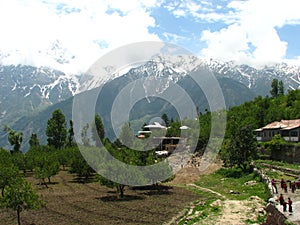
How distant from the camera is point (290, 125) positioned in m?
68.6

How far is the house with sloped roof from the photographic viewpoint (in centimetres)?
6512

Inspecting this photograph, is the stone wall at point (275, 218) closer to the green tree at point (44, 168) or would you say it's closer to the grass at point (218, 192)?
the grass at point (218, 192)

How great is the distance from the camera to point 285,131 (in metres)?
68.0

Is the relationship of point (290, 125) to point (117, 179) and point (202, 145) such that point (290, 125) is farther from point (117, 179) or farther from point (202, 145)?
point (117, 179)

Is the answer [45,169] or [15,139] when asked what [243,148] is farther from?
[15,139]

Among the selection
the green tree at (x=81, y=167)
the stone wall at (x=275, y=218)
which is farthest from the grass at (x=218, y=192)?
the green tree at (x=81, y=167)

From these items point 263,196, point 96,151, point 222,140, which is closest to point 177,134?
point 222,140

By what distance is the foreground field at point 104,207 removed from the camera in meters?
31.1

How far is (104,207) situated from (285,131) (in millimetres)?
44209

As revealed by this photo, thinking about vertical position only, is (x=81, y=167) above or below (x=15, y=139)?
below

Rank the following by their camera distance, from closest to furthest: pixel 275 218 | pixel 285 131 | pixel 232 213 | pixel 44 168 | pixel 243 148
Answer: pixel 275 218, pixel 232 213, pixel 243 148, pixel 44 168, pixel 285 131

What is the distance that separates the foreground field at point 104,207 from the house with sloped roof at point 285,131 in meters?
28.0

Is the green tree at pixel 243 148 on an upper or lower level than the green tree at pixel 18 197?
upper

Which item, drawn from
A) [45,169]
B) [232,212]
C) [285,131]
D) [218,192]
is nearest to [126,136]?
[45,169]
